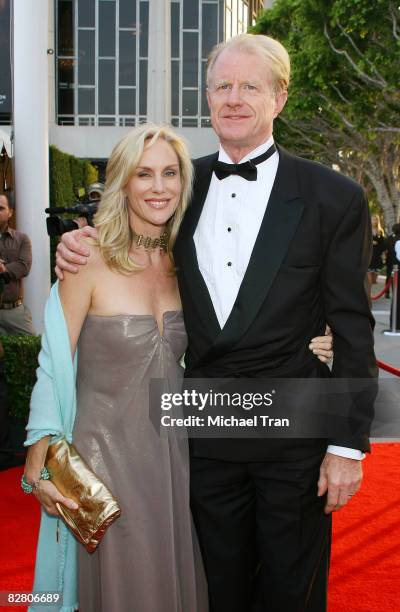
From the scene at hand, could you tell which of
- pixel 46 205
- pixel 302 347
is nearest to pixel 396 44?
pixel 46 205

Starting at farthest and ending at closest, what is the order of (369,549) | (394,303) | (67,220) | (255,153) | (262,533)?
(394,303)
(67,220)
(369,549)
(255,153)
(262,533)

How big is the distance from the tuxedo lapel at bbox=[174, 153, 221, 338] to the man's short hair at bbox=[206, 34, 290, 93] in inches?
14.1

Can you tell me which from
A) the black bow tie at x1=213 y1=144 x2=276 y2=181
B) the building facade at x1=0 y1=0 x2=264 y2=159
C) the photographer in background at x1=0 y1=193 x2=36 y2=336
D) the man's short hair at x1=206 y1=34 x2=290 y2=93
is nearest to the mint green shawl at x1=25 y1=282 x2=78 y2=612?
the black bow tie at x1=213 y1=144 x2=276 y2=181

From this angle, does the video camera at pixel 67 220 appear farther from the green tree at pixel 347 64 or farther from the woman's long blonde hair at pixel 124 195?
the green tree at pixel 347 64

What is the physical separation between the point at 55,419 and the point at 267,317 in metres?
0.76

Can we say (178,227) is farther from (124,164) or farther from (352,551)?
(352,551)

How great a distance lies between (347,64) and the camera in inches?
787

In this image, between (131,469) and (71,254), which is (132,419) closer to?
(131,469)

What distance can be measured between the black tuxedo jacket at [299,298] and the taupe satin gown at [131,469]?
197mm

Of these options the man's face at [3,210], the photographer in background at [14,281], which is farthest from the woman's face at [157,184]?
the man's face at [3,210]

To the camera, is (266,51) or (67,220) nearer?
(266,51)

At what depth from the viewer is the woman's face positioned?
2498mm

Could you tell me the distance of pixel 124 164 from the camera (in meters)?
2.48

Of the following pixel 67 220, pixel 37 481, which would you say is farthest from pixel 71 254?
pixel 67 220
